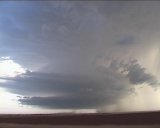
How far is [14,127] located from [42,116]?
0.95ft

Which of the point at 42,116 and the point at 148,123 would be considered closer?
the point at 148,123

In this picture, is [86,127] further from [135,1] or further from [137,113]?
[135,1]

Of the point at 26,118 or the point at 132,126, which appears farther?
the point at 26,118

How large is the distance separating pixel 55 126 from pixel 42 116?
16 centimetres

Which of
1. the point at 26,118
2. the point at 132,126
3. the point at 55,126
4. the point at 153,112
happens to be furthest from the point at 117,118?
the point at 26,118

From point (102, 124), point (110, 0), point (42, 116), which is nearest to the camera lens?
point (110, 0)

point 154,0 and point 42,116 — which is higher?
point 154,0

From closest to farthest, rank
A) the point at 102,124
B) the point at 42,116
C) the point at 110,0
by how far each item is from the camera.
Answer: the point at 110,0 → the point at 102,124 → the point at 42,116

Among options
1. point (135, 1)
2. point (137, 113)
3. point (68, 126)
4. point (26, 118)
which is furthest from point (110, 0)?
point (26, 118)

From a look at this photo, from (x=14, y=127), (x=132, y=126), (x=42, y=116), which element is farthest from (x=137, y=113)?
(x=14, y=127)

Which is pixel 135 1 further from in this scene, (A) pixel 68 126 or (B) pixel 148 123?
(A) pixel 68 126

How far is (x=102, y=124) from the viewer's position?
2379mm

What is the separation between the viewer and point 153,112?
231 cm

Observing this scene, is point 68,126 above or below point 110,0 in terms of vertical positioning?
below
